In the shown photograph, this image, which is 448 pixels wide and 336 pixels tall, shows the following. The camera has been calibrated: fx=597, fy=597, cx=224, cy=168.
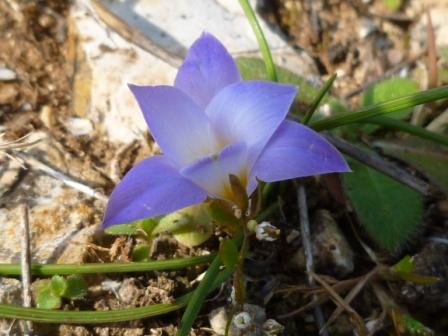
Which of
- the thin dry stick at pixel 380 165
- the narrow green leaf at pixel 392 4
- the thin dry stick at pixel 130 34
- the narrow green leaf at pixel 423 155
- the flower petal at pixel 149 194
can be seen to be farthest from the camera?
the narrow green leaf at pixel 392 4

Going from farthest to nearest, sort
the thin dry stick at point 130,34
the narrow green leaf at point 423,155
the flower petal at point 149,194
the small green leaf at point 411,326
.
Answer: the thin dry stick at point 130,34 < the narrow green leaf at point 423,155 < the small green leaf at point 411,326 < the flower petal at point 149,194

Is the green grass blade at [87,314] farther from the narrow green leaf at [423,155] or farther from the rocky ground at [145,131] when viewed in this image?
the narrow green leaf at [423,155]

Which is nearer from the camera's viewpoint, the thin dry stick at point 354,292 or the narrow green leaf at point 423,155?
the thin dry stick at point 354,292

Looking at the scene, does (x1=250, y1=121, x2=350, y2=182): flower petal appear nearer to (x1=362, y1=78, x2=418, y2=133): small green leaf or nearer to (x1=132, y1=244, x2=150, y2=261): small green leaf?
(x1=132, y1=244, x2=150, y2=261): small green leaf

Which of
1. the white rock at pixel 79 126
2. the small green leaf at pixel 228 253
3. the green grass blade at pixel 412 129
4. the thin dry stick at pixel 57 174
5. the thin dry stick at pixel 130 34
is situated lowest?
the thin dry stick at pixel 57 174

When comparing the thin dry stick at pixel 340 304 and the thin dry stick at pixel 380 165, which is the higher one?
A: the thin dry stick at pixel 380 165

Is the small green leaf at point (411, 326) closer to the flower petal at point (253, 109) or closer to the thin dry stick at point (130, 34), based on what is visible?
the flower petal at point (253, 109)

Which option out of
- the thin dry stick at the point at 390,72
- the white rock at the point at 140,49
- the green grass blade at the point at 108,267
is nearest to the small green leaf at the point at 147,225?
the green grass blade at the point at 108,267

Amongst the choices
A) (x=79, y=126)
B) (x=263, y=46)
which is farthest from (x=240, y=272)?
(x=79, y=126)
